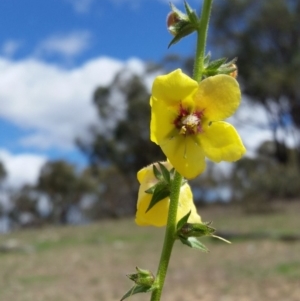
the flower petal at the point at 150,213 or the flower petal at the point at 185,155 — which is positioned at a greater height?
the flower petal at the point at 185,155

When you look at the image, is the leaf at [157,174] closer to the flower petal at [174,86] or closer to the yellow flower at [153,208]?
the yellow flower at [153,208]

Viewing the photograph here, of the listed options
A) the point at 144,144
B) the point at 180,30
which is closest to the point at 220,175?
the point at 144,144

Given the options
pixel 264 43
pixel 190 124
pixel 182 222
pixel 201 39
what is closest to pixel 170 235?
pixel 182 222

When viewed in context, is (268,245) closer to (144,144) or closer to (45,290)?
(45,290)

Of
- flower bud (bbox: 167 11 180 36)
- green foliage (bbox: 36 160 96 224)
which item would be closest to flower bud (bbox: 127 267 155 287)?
flower bud (bbox: 167 11 180 36)

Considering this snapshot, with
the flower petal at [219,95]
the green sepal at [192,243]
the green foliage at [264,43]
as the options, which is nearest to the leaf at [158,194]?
the green sepal at [192,243]

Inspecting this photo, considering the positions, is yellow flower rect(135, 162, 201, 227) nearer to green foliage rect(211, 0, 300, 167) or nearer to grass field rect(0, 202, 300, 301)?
grass field rect(0, 202, 300, 301)
